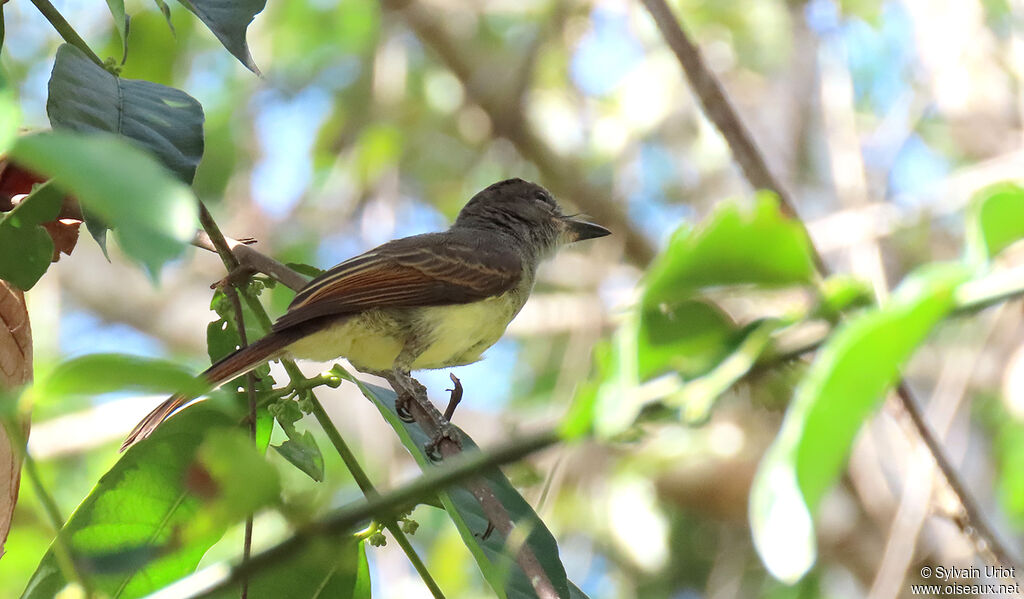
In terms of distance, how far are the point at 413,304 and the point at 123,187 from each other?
2.86 meters

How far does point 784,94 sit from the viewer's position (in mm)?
6547

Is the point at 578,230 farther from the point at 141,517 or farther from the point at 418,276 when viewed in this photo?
the point at 141,517

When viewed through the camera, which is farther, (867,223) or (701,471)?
(701,471)

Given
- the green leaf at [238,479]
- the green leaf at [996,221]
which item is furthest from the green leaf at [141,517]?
the green leaf at [996,221]

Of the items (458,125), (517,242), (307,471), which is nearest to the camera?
(307,471)

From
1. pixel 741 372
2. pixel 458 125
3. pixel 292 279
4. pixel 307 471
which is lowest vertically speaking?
pixel 741 372

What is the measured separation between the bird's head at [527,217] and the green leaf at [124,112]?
290 cm

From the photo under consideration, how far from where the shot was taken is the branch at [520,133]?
6434 mm

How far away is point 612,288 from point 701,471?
1.18m

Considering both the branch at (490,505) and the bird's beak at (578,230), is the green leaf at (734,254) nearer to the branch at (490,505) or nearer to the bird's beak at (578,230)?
the branch at (490,505)

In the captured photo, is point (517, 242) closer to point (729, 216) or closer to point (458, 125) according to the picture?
point (458, 125)

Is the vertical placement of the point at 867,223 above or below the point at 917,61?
below

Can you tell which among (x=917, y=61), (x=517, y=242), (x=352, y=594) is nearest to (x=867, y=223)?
(x=517, y=242)

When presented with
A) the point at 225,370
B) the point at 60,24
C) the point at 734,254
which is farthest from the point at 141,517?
the point at 734,254
